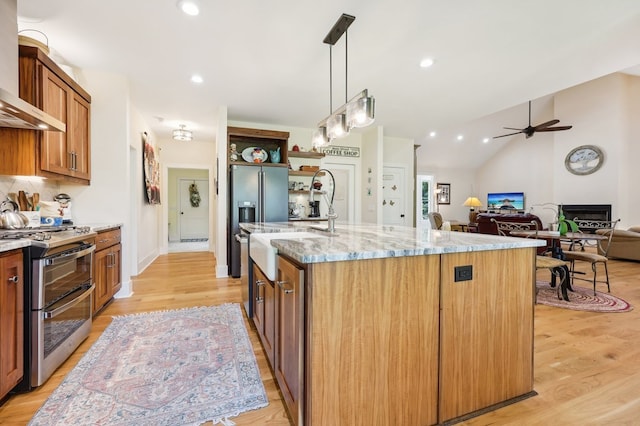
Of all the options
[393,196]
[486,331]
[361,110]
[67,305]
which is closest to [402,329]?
[486,331]

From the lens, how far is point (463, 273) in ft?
4.69

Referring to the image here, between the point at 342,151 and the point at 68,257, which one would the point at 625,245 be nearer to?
the point at 342,151

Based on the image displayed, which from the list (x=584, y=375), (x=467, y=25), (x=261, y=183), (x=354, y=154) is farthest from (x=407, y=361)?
(x=354, y=154)

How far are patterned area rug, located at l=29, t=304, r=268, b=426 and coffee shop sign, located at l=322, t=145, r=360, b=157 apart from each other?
399cm

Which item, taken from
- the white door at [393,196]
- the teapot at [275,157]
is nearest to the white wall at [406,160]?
the white door at [393,196]

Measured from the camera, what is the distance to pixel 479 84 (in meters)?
3.66

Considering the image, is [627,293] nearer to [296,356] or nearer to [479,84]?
[479,84]

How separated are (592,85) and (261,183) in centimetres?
833

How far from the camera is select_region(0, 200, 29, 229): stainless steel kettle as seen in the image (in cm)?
219

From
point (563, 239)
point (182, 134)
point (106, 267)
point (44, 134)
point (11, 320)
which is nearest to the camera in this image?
point (11, 320)

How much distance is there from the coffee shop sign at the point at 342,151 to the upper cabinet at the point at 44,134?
12.6ft

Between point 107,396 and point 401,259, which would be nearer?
point 401,259

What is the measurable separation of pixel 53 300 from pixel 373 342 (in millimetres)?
1947

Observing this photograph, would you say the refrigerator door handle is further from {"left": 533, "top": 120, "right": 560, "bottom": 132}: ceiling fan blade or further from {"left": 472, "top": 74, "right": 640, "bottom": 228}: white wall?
{"left": 472, "top": 74, "right": 640, "bottom": 228}: white wall
